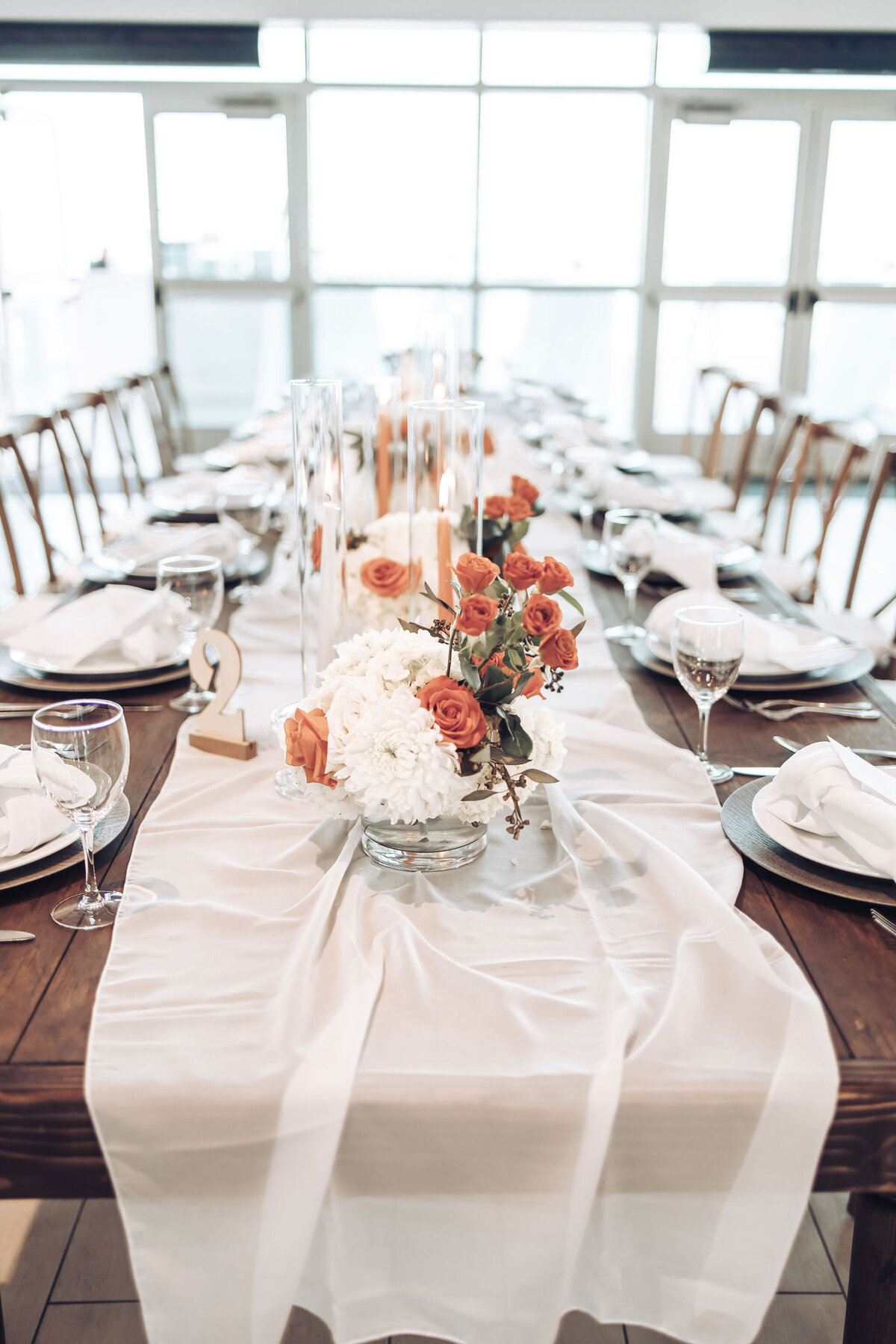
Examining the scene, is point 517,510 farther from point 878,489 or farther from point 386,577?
point 878,489

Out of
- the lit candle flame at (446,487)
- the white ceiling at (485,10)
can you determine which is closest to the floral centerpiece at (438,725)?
the lit candle flame at (446,487)

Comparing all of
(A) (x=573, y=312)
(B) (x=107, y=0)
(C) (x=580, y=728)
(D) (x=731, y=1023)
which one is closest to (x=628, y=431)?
(A) (x=573, y=312)

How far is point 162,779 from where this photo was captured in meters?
1.29

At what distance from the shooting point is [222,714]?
1.35m

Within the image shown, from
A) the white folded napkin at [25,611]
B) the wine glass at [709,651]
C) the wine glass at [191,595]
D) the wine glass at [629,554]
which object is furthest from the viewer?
the white folded napkin at [25,611]

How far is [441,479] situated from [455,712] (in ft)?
1.74

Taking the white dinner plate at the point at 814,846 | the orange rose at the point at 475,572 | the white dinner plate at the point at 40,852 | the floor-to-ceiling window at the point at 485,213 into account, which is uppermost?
the floor-to-ceiling window at the point at 485,213

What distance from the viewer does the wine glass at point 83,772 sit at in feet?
3.10

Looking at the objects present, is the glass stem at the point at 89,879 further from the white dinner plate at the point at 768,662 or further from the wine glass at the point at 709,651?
the white dinner plate at the point at 768,662

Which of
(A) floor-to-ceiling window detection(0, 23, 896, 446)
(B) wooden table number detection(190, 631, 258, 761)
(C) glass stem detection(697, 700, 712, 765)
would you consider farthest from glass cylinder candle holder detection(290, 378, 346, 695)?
(A) floor-to-ceiling window detection(0, 23, 896, 446)

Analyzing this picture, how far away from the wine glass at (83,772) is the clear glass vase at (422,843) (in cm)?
23

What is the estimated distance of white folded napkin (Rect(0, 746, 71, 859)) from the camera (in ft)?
3.44

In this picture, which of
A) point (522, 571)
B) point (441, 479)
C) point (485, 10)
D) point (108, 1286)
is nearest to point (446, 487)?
point (441, 479)

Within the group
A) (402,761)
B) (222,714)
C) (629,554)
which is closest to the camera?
(402,761)
